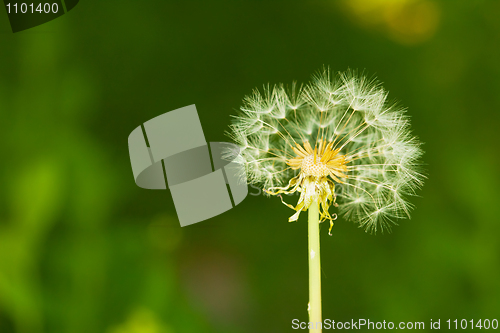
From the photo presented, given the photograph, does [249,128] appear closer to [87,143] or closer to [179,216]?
[179,216]

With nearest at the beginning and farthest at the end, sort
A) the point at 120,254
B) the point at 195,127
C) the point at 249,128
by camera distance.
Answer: the point at 249,128
the point at 195,127
the point at 120,254

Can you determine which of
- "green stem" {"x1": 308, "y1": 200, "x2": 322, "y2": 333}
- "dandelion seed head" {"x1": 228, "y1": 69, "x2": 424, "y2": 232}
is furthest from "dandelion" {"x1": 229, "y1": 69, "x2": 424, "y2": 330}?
"green stem" {"x1": 308, "y1": 200, "x2": 322, "y2": 333}

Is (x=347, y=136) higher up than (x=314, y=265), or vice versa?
(x=347, y=136)

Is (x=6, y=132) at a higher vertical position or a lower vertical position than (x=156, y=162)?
higher

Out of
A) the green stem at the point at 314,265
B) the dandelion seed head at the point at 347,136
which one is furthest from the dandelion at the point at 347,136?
the green stem at the point at 314,265

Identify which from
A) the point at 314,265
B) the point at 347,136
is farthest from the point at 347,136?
the point at 314,265

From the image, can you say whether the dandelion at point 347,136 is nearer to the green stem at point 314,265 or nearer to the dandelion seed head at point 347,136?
the dandelion seed head at point 347,136

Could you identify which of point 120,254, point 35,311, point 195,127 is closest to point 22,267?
point 35,311

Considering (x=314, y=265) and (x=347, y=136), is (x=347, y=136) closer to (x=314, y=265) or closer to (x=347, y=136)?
(x=347, y=136)

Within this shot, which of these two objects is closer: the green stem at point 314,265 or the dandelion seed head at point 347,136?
the green stem at point 314,265
